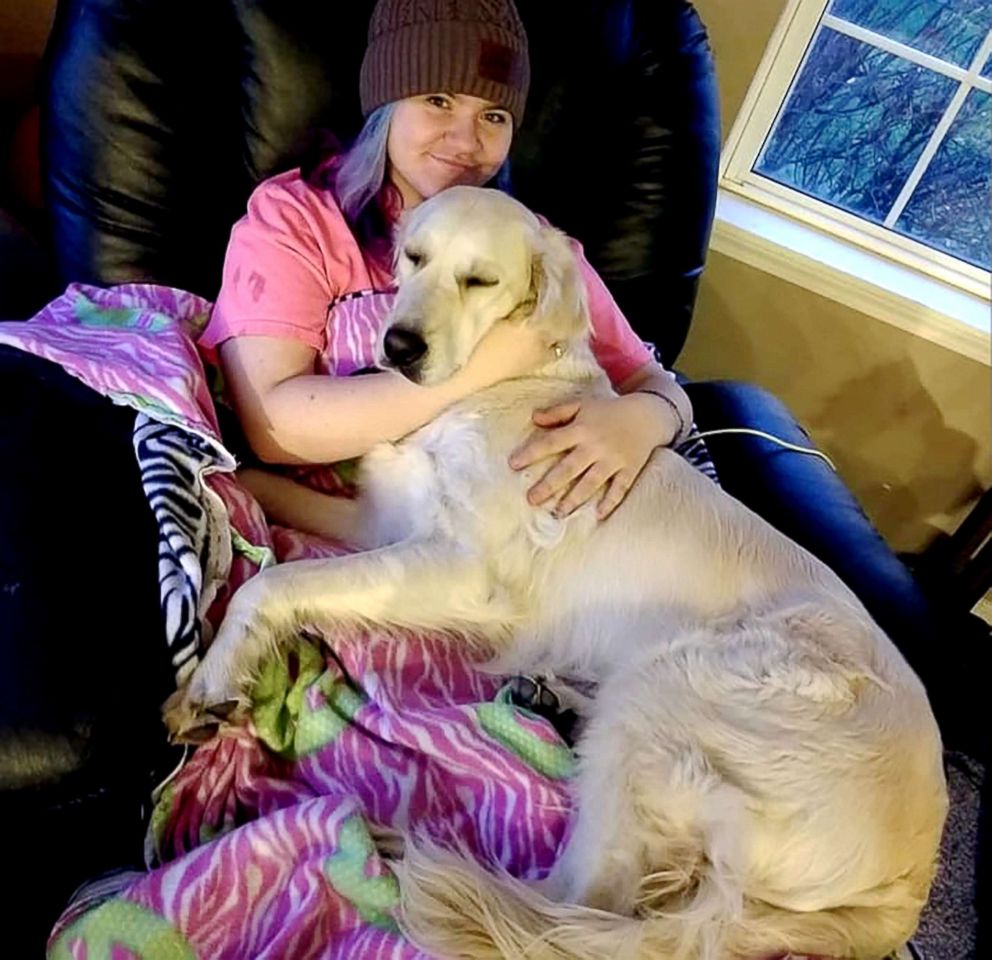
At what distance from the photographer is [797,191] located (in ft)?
8.30

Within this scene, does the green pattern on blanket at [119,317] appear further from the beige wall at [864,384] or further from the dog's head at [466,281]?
the beige wall at [864,384]

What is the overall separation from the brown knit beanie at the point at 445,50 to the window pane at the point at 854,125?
1.29m

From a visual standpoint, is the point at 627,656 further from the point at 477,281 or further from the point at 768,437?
the point at 768,437

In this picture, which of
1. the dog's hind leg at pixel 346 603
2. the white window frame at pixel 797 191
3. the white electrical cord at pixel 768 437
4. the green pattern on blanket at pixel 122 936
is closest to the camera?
the green pattern on blanket at pixel 122 936

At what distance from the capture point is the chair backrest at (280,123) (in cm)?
147

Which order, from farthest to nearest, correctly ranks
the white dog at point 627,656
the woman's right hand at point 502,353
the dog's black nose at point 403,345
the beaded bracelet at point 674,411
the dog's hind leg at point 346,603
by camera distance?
the beaded bracelet at point 674,411, the woman's right hand at point 502,353, the dog's black nose at point 403,345, the dog's hind leg at point 346,603, the white dog at point 627,656

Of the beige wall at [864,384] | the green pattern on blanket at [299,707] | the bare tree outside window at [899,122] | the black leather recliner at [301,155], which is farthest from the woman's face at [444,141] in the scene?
the bare tree outside window at [899,122]

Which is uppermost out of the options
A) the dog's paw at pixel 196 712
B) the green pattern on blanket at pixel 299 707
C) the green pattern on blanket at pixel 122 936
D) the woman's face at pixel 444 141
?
the woman's face at pixel 444 141

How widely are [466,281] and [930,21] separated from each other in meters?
1.67

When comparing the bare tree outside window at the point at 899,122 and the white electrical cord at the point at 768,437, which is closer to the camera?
the white electrical cord at the point at 768,437

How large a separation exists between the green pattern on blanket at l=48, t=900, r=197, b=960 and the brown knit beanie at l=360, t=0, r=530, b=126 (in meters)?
1.10

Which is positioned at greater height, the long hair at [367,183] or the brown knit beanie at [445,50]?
the brown knit beanie at [445,50]

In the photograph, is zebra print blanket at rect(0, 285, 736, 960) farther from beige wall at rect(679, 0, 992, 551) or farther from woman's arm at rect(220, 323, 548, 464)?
beige wall at rect(679, 0, 992, 551)

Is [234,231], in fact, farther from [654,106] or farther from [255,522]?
[654,106]
